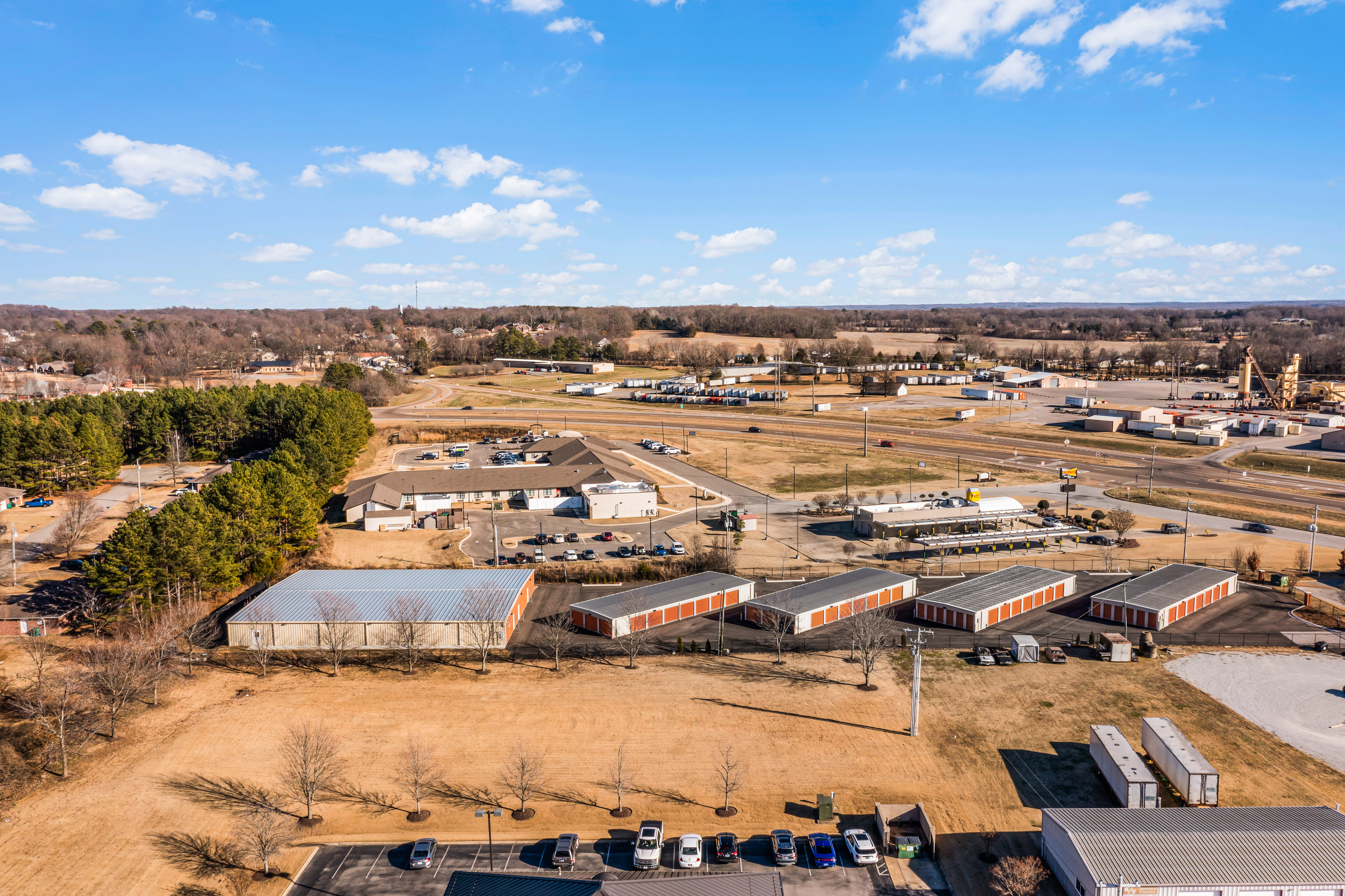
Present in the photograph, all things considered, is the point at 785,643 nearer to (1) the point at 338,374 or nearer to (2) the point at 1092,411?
(2) the point at 1092,411

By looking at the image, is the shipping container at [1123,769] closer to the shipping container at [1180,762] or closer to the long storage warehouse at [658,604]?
the shipping container at [1180,762]

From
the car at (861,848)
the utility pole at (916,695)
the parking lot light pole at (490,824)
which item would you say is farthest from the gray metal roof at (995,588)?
the parking lot light pole at (490,824)

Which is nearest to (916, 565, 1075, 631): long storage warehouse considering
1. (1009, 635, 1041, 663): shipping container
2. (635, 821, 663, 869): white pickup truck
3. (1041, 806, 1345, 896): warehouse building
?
(1009, 635, 1041, 663): shipping container

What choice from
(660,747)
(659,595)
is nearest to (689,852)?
(660,747)

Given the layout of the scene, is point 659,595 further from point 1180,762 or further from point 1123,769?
point 1180,762

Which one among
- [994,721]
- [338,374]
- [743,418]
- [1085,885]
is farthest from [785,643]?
[338,374]
